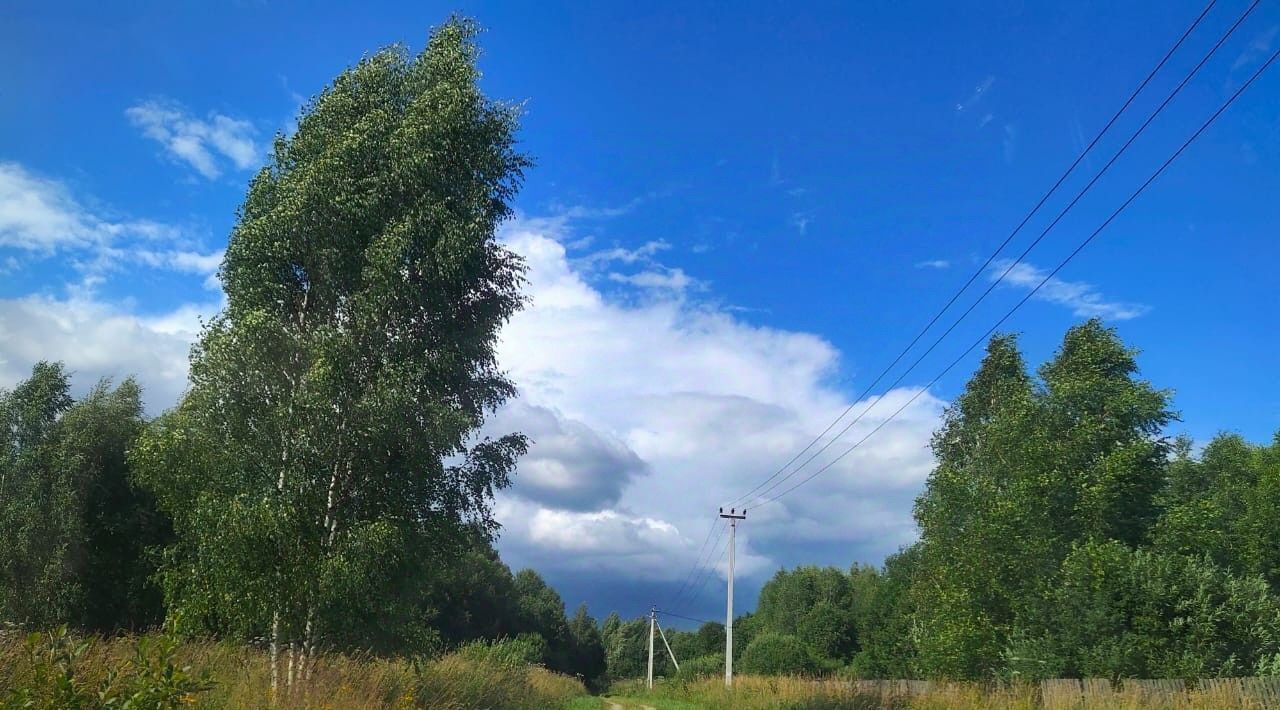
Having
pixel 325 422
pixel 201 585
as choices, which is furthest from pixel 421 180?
pixel 201 585

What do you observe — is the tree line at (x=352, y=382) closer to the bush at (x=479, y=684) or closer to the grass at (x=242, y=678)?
the grass at (x=242, y=678)

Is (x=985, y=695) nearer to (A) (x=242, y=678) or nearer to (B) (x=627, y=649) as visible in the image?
(A) (x=242, y=678)

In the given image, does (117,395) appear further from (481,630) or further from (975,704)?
(481,630)

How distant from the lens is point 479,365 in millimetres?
14984

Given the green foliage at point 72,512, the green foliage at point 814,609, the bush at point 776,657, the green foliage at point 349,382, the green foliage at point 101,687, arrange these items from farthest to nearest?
the green foliage at point 814,609 → the bush at point 776,657 → the green foliage at point 72,512 → the green foliage at point 349,382 → the green foliage at point 101,687

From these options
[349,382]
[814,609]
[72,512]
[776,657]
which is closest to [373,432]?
[349,382]

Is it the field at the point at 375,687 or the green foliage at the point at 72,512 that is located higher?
the green foliage at the point at 72,512

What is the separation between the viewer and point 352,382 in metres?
13.3

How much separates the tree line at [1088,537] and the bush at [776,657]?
16.0m

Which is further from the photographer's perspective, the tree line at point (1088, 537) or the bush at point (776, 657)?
the bush at point (776, 657)

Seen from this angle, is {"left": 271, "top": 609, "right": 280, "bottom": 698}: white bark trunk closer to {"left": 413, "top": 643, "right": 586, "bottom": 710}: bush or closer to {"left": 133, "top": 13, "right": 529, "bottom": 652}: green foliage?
{"left": 133, "top": 13, "right": 529, "bottom": 652}: green foliage

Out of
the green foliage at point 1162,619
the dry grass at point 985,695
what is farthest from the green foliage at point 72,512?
the green foliage at point 1162,619

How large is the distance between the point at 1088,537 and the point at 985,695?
901 cm

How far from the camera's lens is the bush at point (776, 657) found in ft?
192
